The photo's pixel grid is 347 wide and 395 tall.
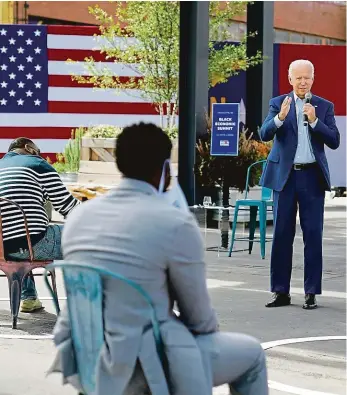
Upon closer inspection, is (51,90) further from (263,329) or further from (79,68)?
(263,329)

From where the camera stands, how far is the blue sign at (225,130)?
1345cm

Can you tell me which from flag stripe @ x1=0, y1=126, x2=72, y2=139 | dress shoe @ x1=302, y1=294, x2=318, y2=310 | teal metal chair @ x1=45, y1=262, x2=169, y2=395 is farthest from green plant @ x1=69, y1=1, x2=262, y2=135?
teal metal chair @ x1=45, y1=262, x2=169, y2=395

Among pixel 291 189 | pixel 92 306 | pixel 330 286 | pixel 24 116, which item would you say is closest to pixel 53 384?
pixel 92 306

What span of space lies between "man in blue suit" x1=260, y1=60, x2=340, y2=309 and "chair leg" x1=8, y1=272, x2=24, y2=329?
1985 millimetres

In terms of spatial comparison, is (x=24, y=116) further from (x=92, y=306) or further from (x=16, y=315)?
(x=92, y=306)

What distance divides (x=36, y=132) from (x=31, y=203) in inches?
653

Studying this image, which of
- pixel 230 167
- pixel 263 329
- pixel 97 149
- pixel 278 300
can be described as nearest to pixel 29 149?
pixel 263 329

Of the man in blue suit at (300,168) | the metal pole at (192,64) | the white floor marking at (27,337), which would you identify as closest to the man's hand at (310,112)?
the man in blue suit at (300,168)

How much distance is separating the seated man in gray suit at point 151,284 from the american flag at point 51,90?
65.5ft

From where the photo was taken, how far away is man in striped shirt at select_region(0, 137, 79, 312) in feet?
25.8

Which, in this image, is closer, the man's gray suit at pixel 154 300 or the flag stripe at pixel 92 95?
the man's gray suit at pixel 154 300

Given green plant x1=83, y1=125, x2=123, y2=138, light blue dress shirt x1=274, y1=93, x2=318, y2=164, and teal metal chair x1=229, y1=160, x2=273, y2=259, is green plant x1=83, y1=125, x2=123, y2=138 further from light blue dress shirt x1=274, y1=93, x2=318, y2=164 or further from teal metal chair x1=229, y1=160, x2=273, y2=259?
light blue dress shirt x1=274, y1=93, x2=318, y2=164

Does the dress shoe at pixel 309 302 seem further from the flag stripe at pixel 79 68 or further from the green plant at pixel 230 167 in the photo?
the flag stripe at pixel 79 68

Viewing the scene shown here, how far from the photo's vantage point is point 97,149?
757 inches
